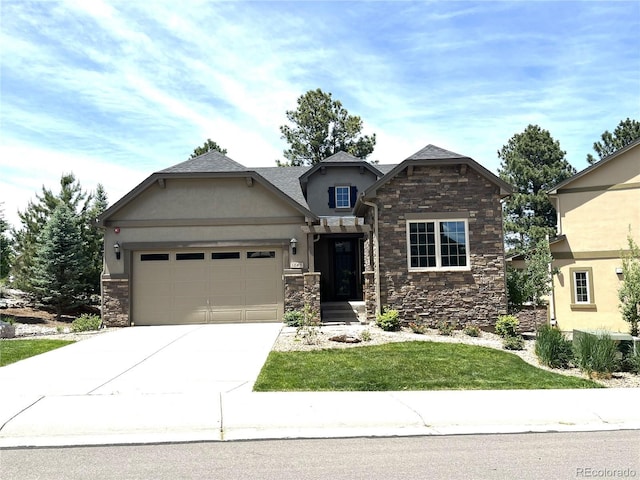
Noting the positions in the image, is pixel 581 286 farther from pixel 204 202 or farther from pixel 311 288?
pixel 204 202

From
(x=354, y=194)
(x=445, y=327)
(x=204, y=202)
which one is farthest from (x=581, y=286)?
(x=204, y=202)

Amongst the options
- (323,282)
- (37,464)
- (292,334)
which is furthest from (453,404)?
(323,282)

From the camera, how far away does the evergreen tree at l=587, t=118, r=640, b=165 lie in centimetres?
3578

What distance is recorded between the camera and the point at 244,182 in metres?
18.0

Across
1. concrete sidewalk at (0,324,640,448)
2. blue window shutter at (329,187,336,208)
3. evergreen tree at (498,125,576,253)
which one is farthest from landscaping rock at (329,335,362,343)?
evergreen tree at (498,125,576,253)

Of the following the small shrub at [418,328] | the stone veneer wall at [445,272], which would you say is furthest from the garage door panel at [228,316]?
the small shrub at [418,328]

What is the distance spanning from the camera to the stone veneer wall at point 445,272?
50.7 feet

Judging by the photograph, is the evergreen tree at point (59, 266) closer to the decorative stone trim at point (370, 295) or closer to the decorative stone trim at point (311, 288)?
the decorative stone trim at point (311, 288)

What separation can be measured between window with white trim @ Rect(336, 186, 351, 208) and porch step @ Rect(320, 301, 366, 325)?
4855 mm

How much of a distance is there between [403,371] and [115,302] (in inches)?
441

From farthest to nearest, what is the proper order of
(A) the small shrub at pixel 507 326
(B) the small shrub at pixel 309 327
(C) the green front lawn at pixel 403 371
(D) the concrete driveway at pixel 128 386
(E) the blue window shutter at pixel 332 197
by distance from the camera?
(E) the blue window shutter at pixel 332 197 < (A) the small shrub at pixel 507 326 < (B) the small shrub at pixel 309 327 < (C) the green front lawn at pixel 403 371 < (D) the concrete driveway at pixel 128 386

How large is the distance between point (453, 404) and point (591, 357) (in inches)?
146

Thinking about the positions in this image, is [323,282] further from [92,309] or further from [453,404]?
[453,404]

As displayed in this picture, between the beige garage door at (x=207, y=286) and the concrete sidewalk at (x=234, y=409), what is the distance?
7.33 meters
